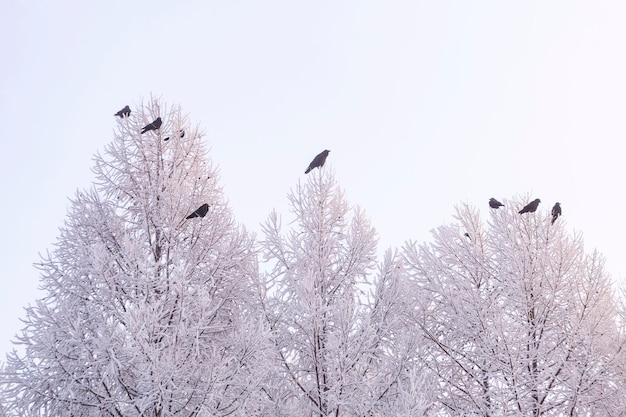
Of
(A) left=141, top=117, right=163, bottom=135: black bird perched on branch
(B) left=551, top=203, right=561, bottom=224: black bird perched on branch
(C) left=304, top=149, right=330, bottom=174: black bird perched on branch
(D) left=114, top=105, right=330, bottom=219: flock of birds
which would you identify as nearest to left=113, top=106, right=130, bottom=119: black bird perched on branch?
(D) left=114, top=105, right=330, bottom=219: flock of birds

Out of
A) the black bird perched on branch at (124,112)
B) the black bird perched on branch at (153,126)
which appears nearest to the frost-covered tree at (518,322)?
the black bird perched on branch at (153,126)

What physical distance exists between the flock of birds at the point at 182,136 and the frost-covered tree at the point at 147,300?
16cm

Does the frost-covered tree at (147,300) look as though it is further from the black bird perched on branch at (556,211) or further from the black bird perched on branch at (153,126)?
the black bird perched on branch at (556,211)

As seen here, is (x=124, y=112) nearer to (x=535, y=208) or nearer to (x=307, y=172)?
(x=307, y=172)

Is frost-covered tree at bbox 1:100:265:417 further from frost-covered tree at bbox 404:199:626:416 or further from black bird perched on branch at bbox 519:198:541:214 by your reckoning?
black bird perched on branch at bbox 519:198:541:214

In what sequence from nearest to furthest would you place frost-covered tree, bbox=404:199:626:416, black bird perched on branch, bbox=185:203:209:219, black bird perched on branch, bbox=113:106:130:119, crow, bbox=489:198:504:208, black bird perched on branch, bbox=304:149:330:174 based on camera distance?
frost-covered tree, bbox=404:199:626:416
black bird perched on branch, bbox=185:203:209:219
black bird perched on branch, bbox=113:106:130:119
crow, bbox=489:198:504:208
black bird perched on branch, bbox=304:149:330:174

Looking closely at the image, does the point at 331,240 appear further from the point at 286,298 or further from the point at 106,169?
the point at 106,169

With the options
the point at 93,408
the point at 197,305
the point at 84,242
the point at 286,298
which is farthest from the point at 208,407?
the point at 84,242

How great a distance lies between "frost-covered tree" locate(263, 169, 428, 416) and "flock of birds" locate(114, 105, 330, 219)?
21 cm

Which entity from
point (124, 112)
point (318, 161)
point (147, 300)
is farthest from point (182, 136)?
point (147, 300)

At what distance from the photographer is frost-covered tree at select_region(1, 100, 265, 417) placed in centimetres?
701

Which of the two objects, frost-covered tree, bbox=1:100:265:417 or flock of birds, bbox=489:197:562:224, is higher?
flock of birds, bbox=489:197:562:224

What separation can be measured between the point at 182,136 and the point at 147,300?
307cm

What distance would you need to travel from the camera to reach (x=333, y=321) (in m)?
8.57
